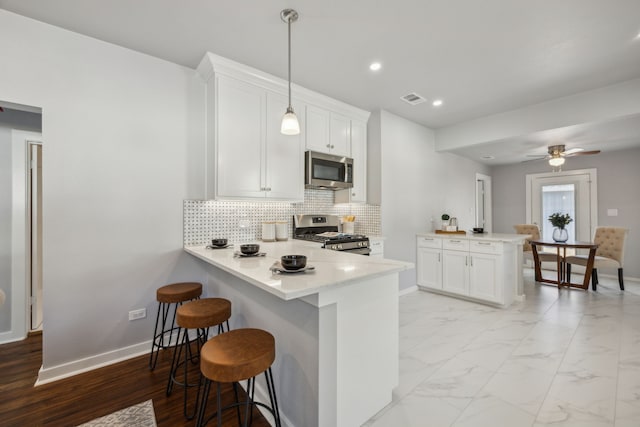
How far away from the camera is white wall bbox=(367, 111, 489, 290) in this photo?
395 centimetres

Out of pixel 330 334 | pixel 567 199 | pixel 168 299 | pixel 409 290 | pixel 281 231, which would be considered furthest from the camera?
pixel 567 199

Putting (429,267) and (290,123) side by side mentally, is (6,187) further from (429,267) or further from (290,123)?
(429,267)

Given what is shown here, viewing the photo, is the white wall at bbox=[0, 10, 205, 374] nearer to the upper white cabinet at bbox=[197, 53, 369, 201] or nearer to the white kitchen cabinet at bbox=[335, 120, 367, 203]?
the upper white cabinet at bbox=[197, 53, 369, 201]

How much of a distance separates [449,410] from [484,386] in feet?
1.40

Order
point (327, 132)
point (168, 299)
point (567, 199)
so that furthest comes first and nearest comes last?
point (567, 199) < point (327, 132) < point (168, 299)

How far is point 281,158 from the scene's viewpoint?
3.02 meters

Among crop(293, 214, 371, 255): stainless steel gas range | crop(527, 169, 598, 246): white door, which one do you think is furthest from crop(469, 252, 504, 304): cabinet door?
crop(527, 169, 598, 246): white door

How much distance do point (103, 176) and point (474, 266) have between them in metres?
4.29

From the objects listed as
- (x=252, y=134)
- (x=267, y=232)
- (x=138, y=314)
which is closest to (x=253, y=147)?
(x=252, y=134)

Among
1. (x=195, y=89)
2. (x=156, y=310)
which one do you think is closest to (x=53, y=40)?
(x=195, y=89)

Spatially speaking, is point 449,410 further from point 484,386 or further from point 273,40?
point 273,40

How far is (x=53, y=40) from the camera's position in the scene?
212cm

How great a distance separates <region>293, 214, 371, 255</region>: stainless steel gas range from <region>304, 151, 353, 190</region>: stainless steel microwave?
1.49 ft

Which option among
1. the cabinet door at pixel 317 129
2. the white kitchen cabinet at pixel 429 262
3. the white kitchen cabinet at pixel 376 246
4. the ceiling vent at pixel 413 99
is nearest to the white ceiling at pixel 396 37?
the ceiling vent at pixel 413 99
